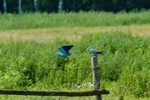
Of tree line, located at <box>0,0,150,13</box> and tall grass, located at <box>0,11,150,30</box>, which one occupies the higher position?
tree line, located at <box>0,0,150,13</box>

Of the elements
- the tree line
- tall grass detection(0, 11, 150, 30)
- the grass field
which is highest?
the tree line

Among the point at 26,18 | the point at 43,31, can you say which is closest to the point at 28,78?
the point at 43,31

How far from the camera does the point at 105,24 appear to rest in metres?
22.8

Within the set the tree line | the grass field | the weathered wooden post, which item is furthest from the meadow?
the tree line

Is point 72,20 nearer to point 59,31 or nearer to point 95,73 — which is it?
point 59,31

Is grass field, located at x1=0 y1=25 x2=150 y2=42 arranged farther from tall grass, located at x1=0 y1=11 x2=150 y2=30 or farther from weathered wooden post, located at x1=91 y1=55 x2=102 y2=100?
weathered wooden post, located at x1=91 y1=55 x2=102 y2=100

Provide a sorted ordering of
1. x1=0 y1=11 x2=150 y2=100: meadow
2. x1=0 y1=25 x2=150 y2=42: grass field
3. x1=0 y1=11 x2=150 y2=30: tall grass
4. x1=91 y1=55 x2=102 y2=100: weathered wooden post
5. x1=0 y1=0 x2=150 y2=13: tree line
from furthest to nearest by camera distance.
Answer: x1=0 y1=0 x2=150 y2=13: tree line, x1=0 y1=11 x2=150 y2=30: tall grass, x1=0 y1=25 x2=150 y2=42: grass field, x1=0 y1=11 x2=150 y2=100: meadow, x1=91 y1=55 x2=102 y2=100: weathered wooden post

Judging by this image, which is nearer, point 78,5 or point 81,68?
point 81,68

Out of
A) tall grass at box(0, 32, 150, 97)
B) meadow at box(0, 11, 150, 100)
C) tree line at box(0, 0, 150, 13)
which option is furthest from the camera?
tree line at box(0, 0, 150, 13)

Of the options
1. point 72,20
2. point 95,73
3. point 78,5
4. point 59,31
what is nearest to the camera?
point 95,73

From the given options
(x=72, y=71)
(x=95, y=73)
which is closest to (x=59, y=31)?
(x=72, y=71)

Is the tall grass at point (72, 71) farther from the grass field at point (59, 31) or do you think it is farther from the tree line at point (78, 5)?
the tree line at point (78, 5)

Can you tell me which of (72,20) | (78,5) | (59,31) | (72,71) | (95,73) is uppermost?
(78,5)

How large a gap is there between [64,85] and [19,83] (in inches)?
51.4
